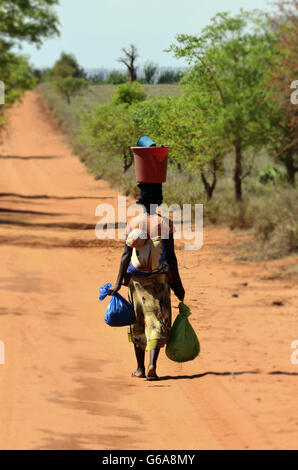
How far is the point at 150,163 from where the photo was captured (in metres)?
5.30

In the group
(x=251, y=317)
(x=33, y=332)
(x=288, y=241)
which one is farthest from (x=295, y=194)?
(x=33, y=332)

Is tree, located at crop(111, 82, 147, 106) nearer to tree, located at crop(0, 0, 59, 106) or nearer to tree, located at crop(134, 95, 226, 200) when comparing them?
tree, located at crop(134, 95, 226, 200)

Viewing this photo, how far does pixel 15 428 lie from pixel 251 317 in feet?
15.9

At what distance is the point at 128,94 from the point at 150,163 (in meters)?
3.80

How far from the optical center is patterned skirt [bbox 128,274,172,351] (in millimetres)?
5895

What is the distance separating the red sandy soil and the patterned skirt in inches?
26.2

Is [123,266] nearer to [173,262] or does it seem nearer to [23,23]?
[173,262]

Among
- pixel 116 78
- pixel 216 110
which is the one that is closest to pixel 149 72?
pixel 116 78

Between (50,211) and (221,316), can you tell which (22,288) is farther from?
(50,211)

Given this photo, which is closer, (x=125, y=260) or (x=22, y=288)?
(x=125, y=260)

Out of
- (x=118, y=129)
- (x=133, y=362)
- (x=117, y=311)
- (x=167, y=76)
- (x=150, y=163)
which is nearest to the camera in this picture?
(x=150, y=163)

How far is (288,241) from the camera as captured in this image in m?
14.2

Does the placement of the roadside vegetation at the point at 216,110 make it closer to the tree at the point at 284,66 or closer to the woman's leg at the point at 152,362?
the tree at the point at 284,66

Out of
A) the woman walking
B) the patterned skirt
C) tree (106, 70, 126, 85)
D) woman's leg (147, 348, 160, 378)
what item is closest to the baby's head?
the woman walking
